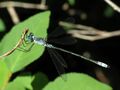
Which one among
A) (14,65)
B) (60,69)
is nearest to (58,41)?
(60,69)

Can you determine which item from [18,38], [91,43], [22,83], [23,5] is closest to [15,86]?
[22,83]

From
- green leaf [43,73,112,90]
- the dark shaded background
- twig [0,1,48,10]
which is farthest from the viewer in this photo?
the dark shaded background

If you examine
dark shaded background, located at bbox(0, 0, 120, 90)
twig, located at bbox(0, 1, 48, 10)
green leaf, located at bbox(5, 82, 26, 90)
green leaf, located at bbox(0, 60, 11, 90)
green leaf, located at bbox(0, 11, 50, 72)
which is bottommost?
dark shaded background, located at bbox(0, 0, 120, 90)

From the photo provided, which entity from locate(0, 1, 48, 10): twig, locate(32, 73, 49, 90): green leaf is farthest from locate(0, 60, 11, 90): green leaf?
locate(0, 1, 48, 10): twig

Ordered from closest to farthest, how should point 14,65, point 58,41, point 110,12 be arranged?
point 14,65 < point 58,41 < point 110,12

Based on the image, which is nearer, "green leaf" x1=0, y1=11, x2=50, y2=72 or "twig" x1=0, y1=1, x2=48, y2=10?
"green leaf" x1=0, y1=11, x2=50, y2=72

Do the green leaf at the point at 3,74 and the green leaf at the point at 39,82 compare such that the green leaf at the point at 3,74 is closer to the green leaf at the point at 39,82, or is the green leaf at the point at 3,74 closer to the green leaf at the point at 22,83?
the green leaf at the point at 22,83

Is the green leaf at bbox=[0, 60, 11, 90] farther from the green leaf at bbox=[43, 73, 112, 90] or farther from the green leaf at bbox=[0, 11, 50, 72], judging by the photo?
the green leaf at bbox=[43, 73, 112, 90]

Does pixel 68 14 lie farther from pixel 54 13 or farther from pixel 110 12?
pixel 110 12
